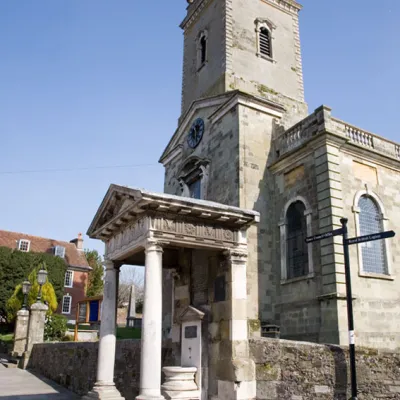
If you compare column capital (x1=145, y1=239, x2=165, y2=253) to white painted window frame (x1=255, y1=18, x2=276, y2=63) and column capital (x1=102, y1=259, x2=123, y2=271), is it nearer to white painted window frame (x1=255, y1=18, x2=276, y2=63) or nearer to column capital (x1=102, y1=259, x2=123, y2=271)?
column capital (x1=102, y1=259, x2=123, y2=271)

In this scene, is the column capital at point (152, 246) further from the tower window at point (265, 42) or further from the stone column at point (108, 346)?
the tower window at point (265, 42)

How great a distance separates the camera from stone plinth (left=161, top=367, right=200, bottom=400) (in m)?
9.94

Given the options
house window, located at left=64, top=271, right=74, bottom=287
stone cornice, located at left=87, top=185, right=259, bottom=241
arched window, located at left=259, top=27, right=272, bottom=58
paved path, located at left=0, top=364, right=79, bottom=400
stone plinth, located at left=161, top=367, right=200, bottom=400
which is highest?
arched window, located at left=259, top=27, right=272, bottom=58

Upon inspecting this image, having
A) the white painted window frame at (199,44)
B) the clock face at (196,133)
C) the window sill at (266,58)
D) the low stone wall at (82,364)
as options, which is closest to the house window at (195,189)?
the clock face at (196,133)

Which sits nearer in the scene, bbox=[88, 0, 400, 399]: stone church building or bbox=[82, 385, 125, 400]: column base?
bbox=[88, 0, 400, 399]: stone church building

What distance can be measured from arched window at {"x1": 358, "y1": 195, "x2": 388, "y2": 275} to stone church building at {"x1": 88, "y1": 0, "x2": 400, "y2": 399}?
0.05 m

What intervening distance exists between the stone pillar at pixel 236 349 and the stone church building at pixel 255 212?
0.10 ft

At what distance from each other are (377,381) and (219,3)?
65.3 feet

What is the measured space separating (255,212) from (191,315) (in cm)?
307

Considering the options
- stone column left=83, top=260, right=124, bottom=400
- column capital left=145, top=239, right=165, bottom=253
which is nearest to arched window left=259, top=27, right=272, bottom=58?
stone column left=83, top=260, right=124, bottom=400

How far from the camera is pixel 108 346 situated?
11.5m

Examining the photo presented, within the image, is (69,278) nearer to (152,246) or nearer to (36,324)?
(36,324)

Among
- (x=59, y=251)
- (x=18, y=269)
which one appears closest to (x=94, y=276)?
(x=59, y=251)

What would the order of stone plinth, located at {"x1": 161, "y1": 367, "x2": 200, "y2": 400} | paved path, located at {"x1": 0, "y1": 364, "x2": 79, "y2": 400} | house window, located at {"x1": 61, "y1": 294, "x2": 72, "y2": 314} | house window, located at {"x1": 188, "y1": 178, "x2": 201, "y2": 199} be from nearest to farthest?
1. stone plinth, located at {"x1": 161, "y1": 367, "x2": 200, "y2": 400}
2. paved path, located at {"x1": 0, "y1": 364, "x2": 79, "y2": 400}
3. house window, located at {"x1": 188, "y1": 178, "x2": 201, "y2": 199}
4. house window, located at {"x1": 61, "y1": 294, "x2": 72, "y2": 314}
